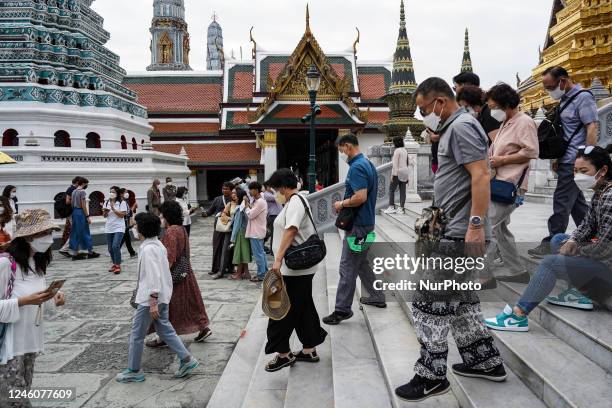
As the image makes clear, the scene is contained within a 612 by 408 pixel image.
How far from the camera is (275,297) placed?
133 inches

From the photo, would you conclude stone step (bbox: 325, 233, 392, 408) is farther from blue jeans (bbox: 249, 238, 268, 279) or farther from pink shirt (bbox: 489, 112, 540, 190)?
blue jeans (bbox: 249, 238, 268, 279)

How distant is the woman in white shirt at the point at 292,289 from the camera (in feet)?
11.4

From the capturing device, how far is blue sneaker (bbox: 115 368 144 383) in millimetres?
3879

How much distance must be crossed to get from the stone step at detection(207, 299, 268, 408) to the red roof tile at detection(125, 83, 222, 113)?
20181mm

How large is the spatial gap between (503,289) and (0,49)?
1610 centimetres

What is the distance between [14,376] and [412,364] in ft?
8.84

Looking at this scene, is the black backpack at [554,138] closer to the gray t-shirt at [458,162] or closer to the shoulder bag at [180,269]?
the gray t-shirt at [458,162]

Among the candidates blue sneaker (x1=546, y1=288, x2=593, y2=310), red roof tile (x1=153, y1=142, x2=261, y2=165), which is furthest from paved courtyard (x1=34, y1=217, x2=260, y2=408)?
red roof tile (x1=153, y1=142, x2=261, y2=165)

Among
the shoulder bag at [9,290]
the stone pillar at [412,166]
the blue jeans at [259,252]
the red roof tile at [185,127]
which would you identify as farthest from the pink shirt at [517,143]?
the red roof tile at [185,127]

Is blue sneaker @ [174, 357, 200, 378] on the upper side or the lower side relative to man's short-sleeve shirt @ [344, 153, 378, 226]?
lower

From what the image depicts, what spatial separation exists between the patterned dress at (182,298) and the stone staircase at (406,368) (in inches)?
22.7

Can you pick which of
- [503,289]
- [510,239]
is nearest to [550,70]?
[510,239]

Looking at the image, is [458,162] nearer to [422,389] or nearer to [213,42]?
[422,389]

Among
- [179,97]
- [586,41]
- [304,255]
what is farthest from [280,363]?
[179,97]
